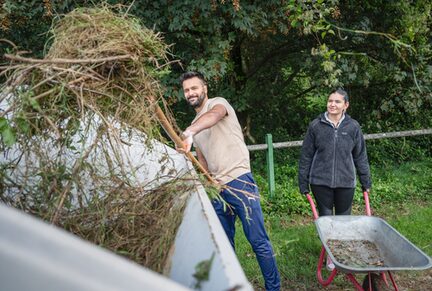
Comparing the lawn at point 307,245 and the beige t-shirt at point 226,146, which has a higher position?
the beige t-shirt at point 226,146

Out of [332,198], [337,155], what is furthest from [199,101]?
[332,198]

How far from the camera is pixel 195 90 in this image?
13.2 ft

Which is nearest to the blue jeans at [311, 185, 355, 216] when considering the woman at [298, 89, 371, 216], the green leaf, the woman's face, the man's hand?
the woman at [298, 89, 371, 216]

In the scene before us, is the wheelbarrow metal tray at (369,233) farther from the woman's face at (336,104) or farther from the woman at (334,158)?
the woman's face at (336,104)

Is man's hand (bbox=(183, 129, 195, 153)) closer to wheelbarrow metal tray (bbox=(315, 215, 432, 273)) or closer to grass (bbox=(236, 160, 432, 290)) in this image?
grass (bbox=(236, 160, 432, 290))

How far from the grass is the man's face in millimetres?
1440

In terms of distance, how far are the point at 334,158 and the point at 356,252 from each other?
96 centimetres

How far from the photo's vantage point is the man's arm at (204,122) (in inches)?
127

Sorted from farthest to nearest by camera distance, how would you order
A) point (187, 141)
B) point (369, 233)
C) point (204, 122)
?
1. point (369, 233)
2. point (204, 122)
3. point (187, 141)

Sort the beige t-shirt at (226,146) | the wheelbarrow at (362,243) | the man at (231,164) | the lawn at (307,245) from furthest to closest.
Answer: the lawn at (307,245) < the beige t-shirt at (226,146) < the man at (231,164) < the wheelbarrow at (362,243)

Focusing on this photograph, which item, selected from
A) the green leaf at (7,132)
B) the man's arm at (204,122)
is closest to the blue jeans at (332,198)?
the man's arm at (204,122)

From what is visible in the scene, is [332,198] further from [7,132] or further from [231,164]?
[7,132]

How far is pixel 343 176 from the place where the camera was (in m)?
4.65

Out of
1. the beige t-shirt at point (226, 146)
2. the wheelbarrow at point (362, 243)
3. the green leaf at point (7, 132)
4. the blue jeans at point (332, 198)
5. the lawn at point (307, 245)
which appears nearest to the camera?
the green leaf at point (7, 132)
